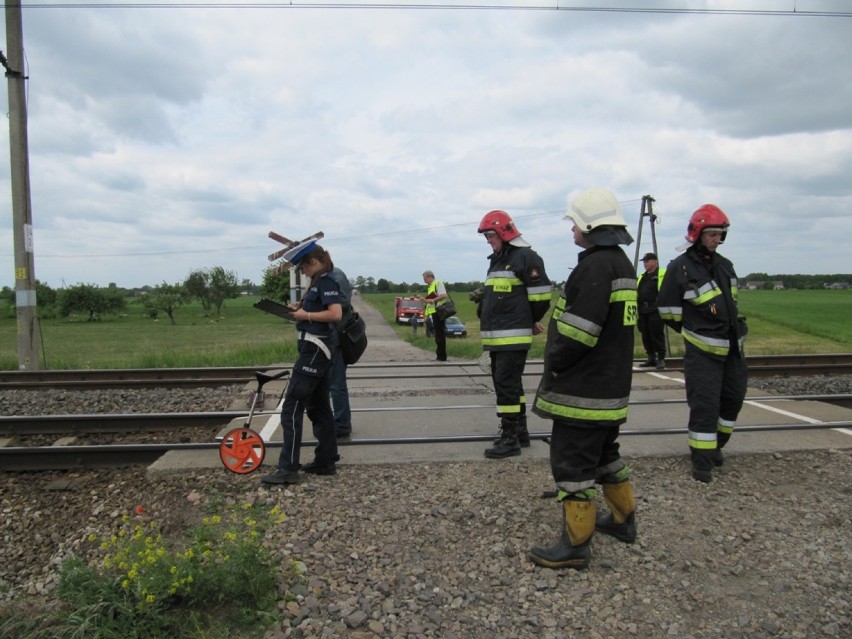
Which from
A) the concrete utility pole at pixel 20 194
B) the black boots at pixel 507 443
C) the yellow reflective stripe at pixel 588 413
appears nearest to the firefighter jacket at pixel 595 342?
the yellow reflective stripe at pixel 588 413

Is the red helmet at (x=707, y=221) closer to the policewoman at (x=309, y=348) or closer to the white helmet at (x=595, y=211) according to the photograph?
the white helmet at (x=595, y=211)

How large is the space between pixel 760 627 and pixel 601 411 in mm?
1362

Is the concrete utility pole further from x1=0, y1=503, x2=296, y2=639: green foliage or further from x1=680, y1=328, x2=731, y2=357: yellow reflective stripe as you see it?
x1=680, y1=328, x2=731, y2=357: yellow reflective stripe

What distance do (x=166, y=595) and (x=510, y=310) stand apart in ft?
11.4

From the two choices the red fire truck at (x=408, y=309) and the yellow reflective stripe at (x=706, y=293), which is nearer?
the yellow reflective stripe at (x=706, y=293)

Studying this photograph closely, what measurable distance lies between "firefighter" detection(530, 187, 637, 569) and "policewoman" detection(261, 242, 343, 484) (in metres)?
1.96

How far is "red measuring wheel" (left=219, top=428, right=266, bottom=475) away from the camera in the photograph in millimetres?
5250

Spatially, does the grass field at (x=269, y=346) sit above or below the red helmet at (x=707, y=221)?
below

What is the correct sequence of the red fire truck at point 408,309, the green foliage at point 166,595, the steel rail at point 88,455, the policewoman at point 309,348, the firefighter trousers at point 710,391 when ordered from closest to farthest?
1. the green foliage at point 166,595
2. the policewoman at point 309,348
3. the firefighter trousers at point 710,391
4. the steel rail at point 88,455
5. the red fire truck at point 408,309

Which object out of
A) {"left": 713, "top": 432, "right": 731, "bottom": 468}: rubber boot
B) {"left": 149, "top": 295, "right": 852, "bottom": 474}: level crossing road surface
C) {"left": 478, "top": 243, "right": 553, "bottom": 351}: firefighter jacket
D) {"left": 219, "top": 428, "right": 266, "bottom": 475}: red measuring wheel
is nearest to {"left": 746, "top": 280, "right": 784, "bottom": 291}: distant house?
{"left": 149, "top": 295, "right": 852, "bottom": 474}: level crossing road surface

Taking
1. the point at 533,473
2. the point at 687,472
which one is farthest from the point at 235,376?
the point at 687,472

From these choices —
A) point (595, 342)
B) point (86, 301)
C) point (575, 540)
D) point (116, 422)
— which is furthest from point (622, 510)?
point (86, 301)

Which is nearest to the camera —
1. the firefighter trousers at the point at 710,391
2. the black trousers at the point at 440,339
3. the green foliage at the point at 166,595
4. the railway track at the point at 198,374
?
the green foliage at the point at 166,595

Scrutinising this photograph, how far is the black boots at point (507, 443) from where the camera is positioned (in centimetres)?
555
